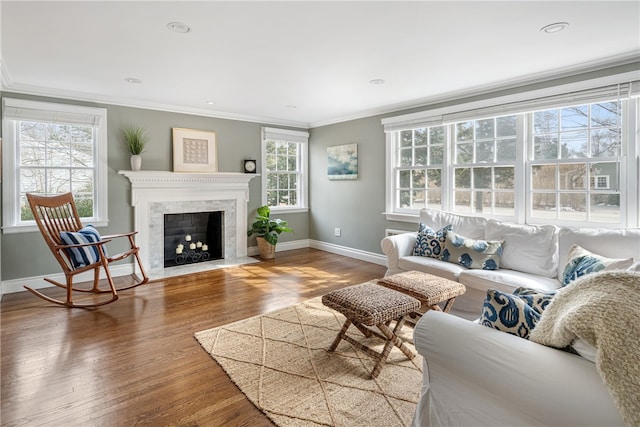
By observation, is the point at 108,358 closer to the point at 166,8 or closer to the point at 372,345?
the point at 372,345

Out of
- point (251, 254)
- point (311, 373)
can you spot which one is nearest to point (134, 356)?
point (311, 373)

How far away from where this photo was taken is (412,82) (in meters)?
3.71

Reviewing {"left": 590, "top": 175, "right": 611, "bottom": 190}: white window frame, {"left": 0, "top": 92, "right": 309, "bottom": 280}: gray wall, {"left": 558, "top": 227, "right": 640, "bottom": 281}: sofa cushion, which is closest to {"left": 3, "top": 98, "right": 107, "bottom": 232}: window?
{"left": 0, "top": 92, "right": 309, "bottom": 280}: gray wall

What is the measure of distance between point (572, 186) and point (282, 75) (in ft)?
10.3

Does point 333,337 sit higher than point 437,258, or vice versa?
point 437,258

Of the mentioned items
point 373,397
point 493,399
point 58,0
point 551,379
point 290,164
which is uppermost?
point 58,0

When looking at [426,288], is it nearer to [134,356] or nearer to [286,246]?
[134,356]

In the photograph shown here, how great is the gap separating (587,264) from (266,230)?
4.24 meters

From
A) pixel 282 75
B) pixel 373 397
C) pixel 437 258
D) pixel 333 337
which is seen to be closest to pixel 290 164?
pixel 282 75

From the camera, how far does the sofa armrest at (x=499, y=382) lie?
3.32 feet

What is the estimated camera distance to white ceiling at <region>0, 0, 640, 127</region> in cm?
218

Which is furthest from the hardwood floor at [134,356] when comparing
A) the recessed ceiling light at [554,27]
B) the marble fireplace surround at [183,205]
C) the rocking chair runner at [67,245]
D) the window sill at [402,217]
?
the recessed ceiling light at [554,27]

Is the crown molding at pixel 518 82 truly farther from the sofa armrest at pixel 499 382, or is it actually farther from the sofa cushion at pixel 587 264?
the sofa armrest at pixel 499 382

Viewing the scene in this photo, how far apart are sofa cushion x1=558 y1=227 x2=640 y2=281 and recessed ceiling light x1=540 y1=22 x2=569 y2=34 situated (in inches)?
63.6
